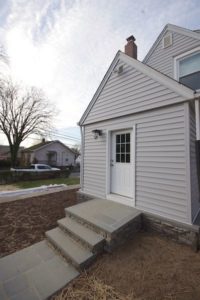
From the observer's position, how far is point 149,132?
3.76 metres

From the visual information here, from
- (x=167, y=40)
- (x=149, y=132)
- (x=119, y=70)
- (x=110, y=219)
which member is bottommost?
(x=110, y=219)

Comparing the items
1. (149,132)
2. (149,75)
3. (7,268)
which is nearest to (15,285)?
(7,268)

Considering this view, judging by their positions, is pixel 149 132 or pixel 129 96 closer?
pixel 149 132

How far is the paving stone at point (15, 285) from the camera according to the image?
209 cm

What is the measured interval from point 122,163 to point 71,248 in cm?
252

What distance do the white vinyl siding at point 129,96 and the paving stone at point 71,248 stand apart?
10.9 ft

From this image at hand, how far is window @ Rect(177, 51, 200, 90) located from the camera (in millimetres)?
4940

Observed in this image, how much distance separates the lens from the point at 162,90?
3.54 meters

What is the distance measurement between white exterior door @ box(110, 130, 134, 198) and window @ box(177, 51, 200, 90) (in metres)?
2.78

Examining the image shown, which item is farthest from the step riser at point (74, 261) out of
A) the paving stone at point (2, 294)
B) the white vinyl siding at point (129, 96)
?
the white vinyl siding at point (129, 96)

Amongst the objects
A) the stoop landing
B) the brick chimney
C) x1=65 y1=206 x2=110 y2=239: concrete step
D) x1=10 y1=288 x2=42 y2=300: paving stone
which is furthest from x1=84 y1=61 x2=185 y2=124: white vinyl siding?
x1=10 y1=288 x2=42 y2=300: paving stone

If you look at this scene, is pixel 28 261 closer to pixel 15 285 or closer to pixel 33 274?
pixel 33 274

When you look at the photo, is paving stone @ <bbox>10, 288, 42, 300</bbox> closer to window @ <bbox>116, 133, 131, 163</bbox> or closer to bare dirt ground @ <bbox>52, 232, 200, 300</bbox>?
bare dirt ground @ <bbox>52, 232, 200, 300</bbox>

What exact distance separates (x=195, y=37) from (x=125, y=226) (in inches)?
254
